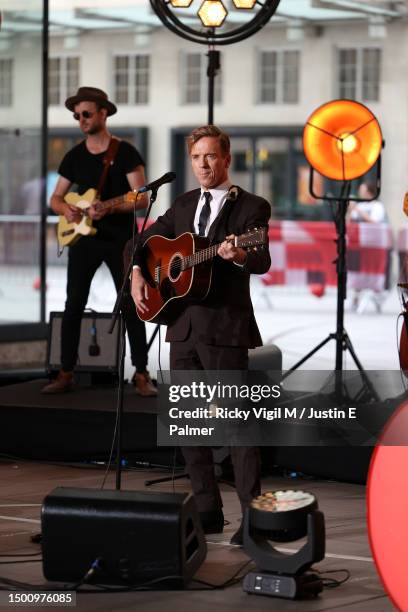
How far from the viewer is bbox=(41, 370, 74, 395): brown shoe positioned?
7.69m

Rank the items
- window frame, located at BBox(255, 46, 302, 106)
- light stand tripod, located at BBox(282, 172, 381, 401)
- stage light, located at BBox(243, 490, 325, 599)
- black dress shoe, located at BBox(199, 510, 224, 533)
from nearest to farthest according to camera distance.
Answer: stage light, located at BBox(243, 490, 325, 599)
black dress shoe, located at BBox(199, 510, 224, 533)
light stand tripod, located at BBox(282, 172, 381, 401)
window frame, located at BBox(255, 46, 302, 106)

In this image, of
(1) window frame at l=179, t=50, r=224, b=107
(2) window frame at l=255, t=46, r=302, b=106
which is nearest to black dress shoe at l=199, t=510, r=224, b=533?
(2) window frame at l=255, t=46, r=302, b=106

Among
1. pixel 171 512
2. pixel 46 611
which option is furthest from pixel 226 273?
pixel 46 611

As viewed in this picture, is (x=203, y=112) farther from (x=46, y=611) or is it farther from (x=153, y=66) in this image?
(x=46, y=611)

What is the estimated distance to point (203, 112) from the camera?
23891mm

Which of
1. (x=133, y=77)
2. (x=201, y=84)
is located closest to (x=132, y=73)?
(x=133, y=77)

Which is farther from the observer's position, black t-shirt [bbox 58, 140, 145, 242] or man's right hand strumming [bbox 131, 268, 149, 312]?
black t-shirt [bbox 58, 140, 145, 242]

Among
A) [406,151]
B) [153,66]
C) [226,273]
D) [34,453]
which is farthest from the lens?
[153,66]

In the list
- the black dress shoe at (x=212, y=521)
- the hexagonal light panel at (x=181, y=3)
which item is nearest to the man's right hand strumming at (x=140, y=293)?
the black dress shoe at (x=212, y=521)

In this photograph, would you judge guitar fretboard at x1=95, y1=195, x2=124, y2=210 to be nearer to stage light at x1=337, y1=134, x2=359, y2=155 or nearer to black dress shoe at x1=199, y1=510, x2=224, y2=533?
stage light at x1=337, y1=134, x2=359, y2=155

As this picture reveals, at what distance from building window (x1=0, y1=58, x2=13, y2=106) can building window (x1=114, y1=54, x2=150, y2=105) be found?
15.0m

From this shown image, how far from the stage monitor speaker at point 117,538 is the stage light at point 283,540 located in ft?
0.79

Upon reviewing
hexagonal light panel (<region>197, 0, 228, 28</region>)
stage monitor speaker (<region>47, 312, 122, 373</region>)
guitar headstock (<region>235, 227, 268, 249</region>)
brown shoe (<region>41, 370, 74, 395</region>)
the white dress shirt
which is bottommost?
brown shoe (<region>41, 370, 74, 395</region>)

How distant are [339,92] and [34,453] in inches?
659
